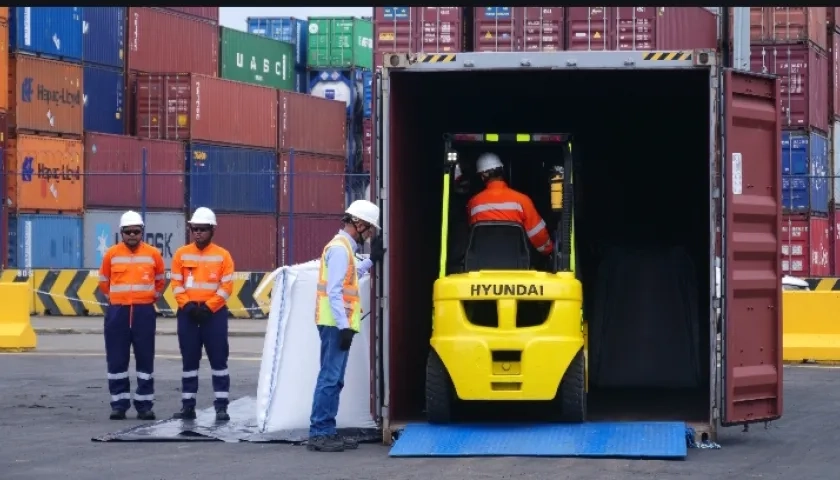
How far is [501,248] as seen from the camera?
44.7 ft

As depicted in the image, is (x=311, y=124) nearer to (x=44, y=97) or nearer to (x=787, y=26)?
(x=44, y=97)

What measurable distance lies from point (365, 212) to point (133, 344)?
11.1 ft

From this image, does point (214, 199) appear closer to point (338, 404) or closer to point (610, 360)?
point (610, 360)

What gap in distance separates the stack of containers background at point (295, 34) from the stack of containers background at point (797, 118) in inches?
934

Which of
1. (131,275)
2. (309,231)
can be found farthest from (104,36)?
(131,275)

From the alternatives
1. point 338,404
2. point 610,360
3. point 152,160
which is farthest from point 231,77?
point 338,404

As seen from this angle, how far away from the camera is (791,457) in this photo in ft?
39.3

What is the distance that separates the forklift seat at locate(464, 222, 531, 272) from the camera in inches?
535

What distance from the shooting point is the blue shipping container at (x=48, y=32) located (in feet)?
121

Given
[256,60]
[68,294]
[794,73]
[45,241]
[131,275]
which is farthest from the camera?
[256,60]

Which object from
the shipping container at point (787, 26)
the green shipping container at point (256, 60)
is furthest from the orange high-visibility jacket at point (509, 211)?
the green shipping container at point (256, 60)

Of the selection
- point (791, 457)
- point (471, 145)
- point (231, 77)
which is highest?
point (231, 77)

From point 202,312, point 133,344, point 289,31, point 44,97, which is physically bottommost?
point 133,344
